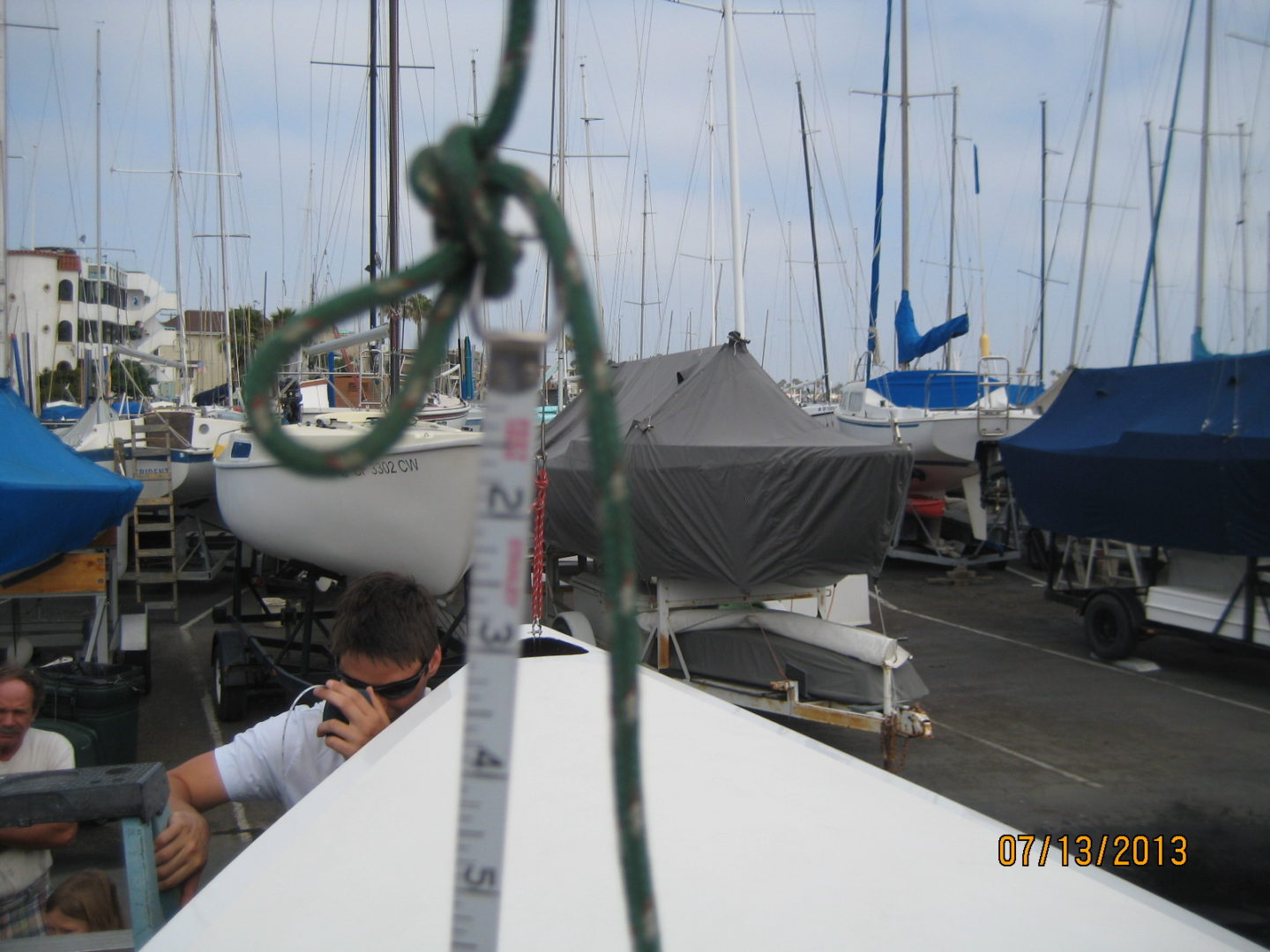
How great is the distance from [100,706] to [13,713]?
2.59 metres

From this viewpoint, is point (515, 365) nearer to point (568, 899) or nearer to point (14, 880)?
point (568, 899)

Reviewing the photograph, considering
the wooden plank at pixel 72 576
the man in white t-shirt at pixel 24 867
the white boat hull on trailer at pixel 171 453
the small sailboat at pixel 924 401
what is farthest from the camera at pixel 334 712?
the small sailboat at pixel 924 401

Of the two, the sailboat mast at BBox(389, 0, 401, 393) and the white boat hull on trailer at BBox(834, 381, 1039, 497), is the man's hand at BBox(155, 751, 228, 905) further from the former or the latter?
the white boat hull on trailer at BBox(834, 381, 1039, 497)

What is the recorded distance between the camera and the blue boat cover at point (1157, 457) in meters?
9.20

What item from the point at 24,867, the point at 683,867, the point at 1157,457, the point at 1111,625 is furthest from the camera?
the point at 1111,625

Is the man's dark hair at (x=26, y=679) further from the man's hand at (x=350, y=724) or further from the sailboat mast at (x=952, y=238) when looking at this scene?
the sailboat mast at (x=952, y=238)

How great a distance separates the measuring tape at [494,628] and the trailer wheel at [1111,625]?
11422mm

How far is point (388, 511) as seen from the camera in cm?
696

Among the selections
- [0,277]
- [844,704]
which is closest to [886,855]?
[844,704]

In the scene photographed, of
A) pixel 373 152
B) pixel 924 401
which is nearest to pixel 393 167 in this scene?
pixel 373 152

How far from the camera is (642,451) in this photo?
24.8 feet

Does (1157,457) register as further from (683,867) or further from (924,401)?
(683,867)
